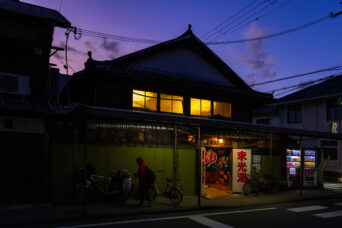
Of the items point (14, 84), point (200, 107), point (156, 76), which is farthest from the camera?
point (200, 107)

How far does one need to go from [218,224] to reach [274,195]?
7479mm

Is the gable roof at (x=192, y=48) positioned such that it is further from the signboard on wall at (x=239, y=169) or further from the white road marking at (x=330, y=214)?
the white road marking at (x=330, y=214)

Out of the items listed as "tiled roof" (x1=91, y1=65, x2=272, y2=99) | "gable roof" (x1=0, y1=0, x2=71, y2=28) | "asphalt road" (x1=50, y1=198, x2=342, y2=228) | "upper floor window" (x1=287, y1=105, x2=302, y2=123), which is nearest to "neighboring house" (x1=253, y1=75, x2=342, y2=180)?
"upper floor window" (x1=287, y1=105, x2=302, y2=123)

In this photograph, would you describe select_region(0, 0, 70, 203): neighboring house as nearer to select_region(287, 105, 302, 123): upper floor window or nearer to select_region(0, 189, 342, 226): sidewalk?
select_region(0, 189, 342, 226): sidewalk

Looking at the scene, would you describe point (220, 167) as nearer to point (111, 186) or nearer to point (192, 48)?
point (111, 186)

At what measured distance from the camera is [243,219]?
9617 millimetres

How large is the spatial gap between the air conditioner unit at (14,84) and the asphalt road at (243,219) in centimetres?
530

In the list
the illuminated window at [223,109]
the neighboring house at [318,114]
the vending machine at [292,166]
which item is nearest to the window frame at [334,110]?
the neighboring house at [318,114]

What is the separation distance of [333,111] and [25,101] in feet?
77.4

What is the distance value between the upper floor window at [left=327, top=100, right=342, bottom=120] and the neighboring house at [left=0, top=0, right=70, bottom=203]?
22.1 meters

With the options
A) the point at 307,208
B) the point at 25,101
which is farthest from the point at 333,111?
the point at 25,101

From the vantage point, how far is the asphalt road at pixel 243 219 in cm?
868

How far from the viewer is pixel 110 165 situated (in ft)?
39.8

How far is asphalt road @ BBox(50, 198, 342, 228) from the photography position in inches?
342
